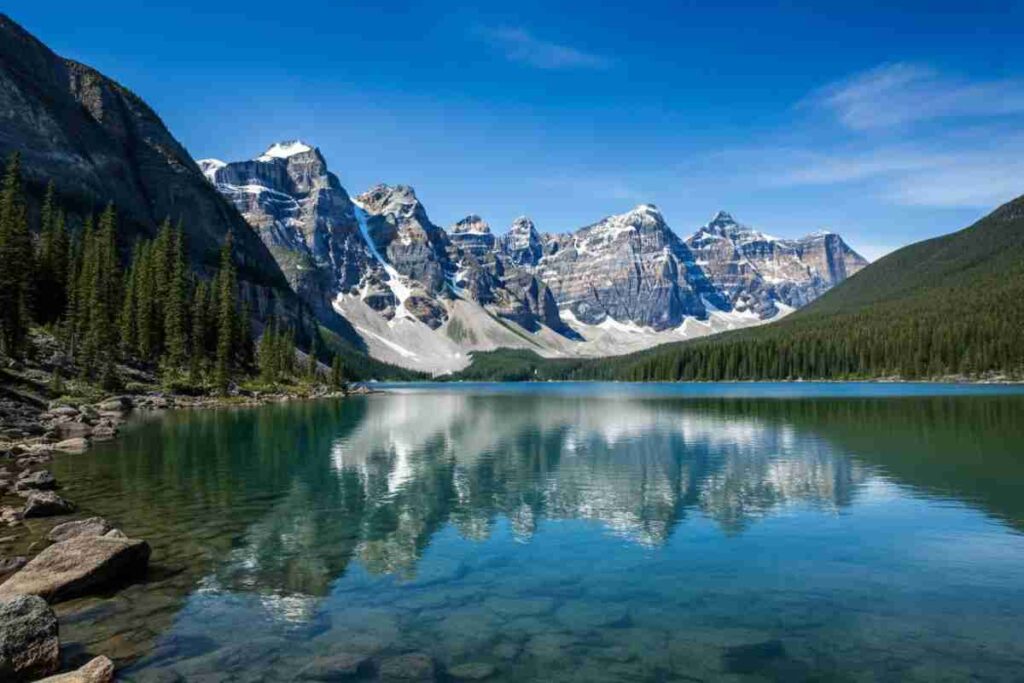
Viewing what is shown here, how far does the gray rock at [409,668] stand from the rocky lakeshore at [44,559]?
18.2 feet

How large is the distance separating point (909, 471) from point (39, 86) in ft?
762

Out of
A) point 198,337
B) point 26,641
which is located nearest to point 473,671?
point 26,641

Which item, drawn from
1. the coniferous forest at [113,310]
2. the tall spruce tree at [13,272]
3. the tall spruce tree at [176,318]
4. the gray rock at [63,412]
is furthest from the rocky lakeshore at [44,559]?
the tall spruce tree at [176,318]

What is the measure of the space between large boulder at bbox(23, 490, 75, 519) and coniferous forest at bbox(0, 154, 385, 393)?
55.8 meters

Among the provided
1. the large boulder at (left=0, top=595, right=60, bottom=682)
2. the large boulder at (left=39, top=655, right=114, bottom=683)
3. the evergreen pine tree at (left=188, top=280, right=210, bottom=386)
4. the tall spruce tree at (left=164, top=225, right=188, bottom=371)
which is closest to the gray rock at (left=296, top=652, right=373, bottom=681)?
the large boulder at (left=39, top=655, right=114, bottom=683)

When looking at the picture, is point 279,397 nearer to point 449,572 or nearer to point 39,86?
point 449,572

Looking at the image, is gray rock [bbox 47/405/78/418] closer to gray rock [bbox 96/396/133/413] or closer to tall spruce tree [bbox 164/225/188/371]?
gray rock [bbox 96/396/133/413]

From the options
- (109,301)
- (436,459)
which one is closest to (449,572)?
(436,459)

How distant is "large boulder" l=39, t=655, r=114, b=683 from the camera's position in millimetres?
13133

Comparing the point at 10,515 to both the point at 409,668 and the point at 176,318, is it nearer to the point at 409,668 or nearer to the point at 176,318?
the point at 409,668

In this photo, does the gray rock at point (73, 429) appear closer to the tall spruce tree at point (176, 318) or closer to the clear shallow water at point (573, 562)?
the clear shallow water at point (573, 562)

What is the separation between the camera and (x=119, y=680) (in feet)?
47.0

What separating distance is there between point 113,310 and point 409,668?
→ 382 feet

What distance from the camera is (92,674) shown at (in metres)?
13.5
